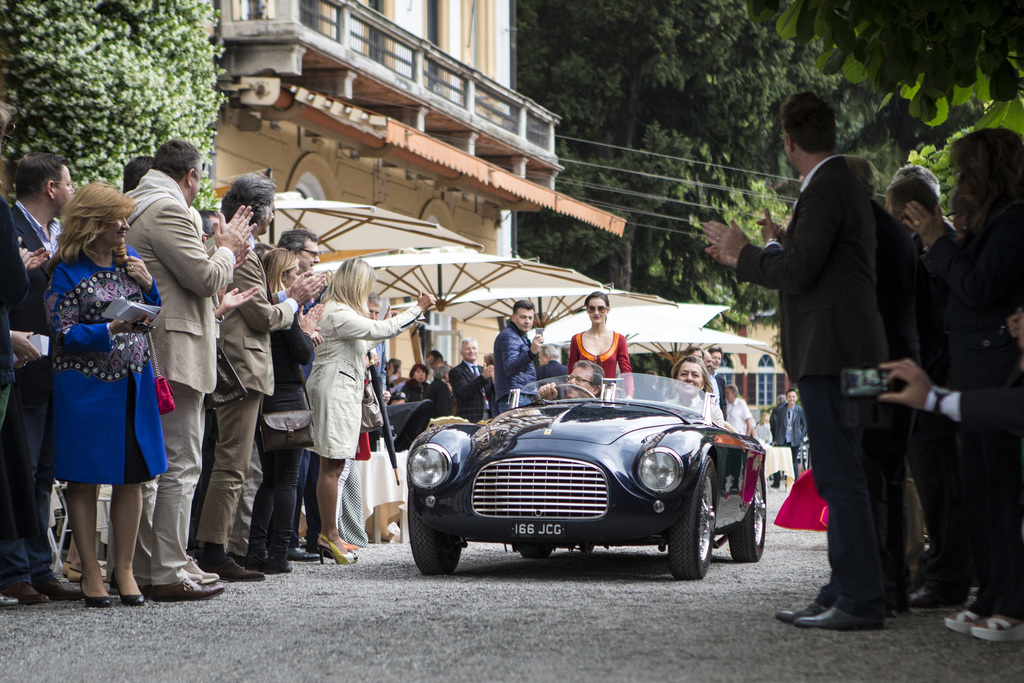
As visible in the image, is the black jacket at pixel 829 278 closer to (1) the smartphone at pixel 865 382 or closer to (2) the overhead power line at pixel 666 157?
(1) the smartphone at pixel 865 382

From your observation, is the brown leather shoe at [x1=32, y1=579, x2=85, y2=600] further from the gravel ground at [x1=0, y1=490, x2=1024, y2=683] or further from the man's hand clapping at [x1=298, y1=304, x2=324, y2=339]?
the man's hand clapping at [x1=298, y1=304, x2=324, y2=339]

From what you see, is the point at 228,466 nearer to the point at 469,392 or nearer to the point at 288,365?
the point at 288,365

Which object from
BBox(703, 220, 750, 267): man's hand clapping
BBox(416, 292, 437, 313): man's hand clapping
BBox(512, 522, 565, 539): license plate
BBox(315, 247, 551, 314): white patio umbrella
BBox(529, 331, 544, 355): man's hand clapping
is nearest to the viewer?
BBox(703, 220, 750, 267): man's hand clapping

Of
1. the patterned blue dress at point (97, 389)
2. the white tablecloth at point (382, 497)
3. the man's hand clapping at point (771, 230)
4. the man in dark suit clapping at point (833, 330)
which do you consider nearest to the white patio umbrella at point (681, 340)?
the white tablecloth at point (382, 497)

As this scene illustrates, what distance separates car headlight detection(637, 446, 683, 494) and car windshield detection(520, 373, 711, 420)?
1584 mm

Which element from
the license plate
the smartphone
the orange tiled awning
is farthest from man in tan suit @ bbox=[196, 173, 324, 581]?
the orange tiled awning

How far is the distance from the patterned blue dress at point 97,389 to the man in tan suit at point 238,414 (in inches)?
46.3

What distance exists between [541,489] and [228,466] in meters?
1.72

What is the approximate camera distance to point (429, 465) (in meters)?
7.82

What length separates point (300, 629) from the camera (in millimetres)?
5602

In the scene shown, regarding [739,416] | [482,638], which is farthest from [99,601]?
[739,416]

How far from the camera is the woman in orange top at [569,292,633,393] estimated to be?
11789 mm

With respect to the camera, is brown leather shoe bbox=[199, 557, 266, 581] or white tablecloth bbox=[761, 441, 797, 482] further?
white tablecloth bbox=[761, 441, 797, 482]

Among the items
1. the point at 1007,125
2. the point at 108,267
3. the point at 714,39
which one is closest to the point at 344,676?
the point at 108,267
